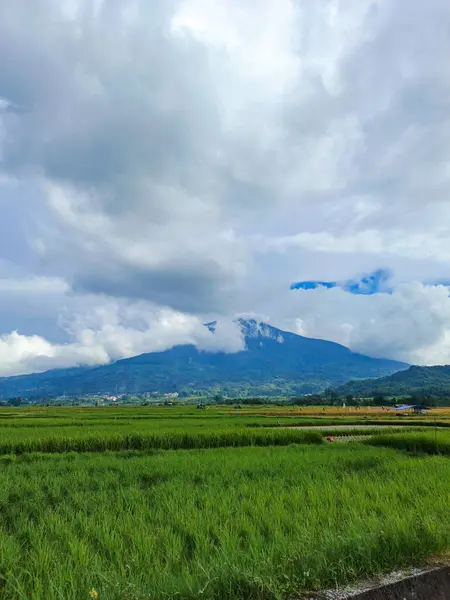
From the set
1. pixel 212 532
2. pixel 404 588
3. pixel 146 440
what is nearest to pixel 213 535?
pixel 212 532

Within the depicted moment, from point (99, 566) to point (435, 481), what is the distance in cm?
763

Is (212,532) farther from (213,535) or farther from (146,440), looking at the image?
(146,440)

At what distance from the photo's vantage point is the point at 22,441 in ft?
65.0

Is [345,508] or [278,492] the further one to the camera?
[278,492]

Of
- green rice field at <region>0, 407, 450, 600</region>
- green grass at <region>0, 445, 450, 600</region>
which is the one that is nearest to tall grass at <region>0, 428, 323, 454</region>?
green rice field at <region>0, 407, 450, 600</region>

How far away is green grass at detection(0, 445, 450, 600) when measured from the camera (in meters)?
3.56

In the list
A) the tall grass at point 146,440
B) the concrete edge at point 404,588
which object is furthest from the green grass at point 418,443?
the concrete edge at point 404,588

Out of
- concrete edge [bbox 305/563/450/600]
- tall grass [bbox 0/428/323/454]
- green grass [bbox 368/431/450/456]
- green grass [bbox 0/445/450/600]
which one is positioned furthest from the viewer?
green grass [bbox 368/431/450/456]

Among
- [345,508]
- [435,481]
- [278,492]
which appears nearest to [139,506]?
[278,492]

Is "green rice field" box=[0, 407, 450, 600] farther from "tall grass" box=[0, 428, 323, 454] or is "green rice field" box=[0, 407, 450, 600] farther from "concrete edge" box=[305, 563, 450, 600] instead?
"tall grass" box=[0, 428, 323, 454]

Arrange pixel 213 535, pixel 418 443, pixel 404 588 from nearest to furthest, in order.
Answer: pixel 404 588, pixel 213 535, pixel 418 443

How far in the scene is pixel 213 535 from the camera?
5.29m

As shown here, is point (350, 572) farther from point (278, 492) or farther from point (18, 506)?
point (18, 506)

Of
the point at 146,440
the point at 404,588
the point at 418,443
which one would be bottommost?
the point at 418,443
